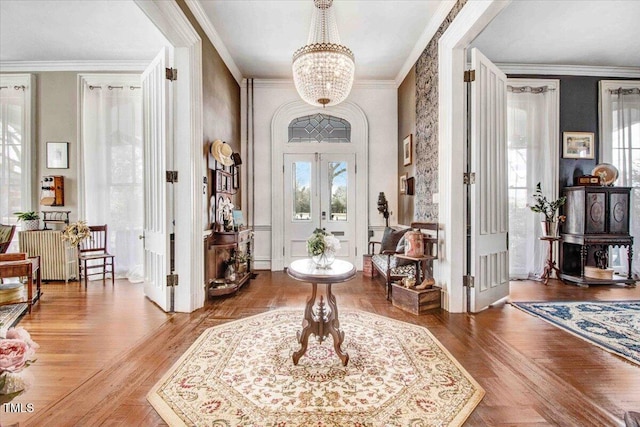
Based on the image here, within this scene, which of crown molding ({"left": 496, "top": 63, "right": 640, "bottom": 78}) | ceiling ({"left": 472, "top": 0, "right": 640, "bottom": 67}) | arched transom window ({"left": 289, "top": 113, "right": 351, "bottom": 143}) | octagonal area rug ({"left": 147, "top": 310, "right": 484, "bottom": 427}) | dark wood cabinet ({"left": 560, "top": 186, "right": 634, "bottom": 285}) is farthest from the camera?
arched transom window ({"left": 289, "top": 113, "right": 351, "bottom": 143})

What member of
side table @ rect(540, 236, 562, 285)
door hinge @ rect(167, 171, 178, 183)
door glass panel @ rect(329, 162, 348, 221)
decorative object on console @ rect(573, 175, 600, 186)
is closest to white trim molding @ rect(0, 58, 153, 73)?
door hinge @ rect(167, 171, 178, 183)

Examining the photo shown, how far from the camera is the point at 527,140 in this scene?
5.01 m

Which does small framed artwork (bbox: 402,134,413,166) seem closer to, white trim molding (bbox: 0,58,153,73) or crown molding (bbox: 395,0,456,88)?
crown molding (bbox: 395,0,456,88)

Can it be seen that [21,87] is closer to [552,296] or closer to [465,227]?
[465,227]

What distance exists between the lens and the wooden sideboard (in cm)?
385

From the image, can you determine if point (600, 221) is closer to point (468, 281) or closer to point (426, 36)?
point (468, 281)

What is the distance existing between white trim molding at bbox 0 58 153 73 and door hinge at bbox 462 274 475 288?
557 cm

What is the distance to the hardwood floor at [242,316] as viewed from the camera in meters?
1.78

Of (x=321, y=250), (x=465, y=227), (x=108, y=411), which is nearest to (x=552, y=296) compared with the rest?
(x=465, y=227)

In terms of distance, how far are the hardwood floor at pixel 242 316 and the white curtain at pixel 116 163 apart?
1125 millimetres

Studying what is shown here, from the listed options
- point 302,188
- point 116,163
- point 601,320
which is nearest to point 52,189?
point 116,163

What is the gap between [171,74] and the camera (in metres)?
3.41

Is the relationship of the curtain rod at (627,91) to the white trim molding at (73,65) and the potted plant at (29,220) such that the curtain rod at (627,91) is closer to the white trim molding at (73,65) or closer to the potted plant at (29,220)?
the white trim molding at (73,65)

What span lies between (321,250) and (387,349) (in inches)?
38.0
